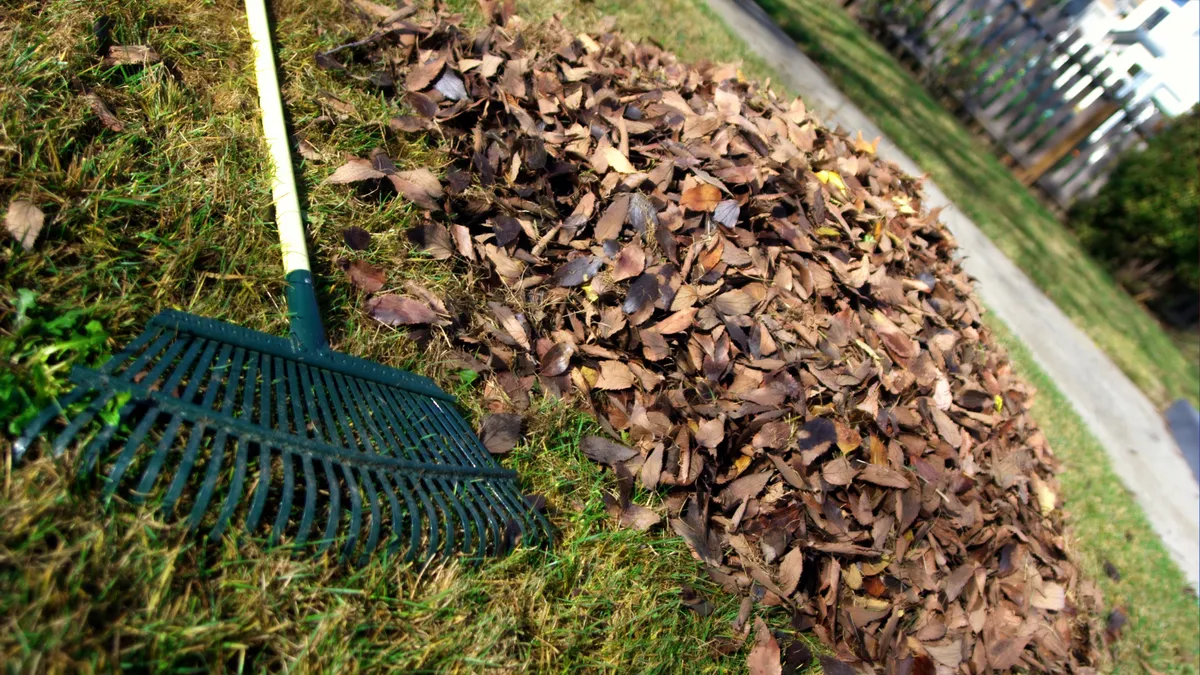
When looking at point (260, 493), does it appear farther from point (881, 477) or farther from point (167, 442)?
point (881, 477)

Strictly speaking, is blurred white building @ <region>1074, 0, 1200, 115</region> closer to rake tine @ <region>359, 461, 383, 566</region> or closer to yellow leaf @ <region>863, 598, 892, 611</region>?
yellow leaf @ <region>863, 598, 892, 611</region>

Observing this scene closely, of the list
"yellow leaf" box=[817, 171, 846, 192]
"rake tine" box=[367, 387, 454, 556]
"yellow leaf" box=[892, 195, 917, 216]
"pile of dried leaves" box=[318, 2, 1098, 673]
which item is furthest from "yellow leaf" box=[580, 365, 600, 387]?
"yellow leaf" box=[892, 195, 917, 216]

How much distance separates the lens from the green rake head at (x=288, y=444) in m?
1.42

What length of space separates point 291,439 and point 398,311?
68 centimetres

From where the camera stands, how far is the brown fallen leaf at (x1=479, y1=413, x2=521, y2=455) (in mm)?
2080

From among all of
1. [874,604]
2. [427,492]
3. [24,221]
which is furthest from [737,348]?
[24,221]

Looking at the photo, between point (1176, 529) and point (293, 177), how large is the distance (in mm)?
6034

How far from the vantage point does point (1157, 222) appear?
9.09m

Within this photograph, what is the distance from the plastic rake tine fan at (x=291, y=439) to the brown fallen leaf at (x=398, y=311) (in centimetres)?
21

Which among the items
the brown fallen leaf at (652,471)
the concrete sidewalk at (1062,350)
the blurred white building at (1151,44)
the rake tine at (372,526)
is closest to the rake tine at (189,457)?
the rake tine at (372,526)

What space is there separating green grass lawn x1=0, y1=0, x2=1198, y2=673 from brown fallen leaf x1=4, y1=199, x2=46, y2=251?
3cm

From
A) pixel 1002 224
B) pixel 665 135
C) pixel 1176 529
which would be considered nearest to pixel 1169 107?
pixel 1002 224

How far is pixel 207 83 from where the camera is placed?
234cm

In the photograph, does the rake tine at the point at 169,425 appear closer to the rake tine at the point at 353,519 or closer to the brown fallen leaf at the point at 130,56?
the rake tine at the point at 353,519
